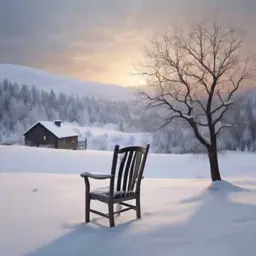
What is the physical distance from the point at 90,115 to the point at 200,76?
146 ft

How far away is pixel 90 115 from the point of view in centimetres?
5031

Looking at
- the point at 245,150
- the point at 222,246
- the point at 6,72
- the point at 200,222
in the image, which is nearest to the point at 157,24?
the point at 200,222

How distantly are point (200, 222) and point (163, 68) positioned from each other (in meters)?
4.26

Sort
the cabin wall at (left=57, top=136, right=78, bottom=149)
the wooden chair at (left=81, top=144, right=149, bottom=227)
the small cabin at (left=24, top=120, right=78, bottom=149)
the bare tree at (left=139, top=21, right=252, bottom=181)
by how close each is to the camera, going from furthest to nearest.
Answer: the cabin wall at (left=57, top=136, right=78, bottom=149) → the small cabin at (left=24, top=120, right=78, bottom=149) → the bare tree at (left=139, top=21, right=252, bottom=181) → the wooden chair at (left=81, top=144, right=149, bottom=227)

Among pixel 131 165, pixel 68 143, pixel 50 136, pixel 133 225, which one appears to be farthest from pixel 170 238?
pixel 68 143

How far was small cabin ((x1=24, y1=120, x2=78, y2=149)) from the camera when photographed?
2588cm

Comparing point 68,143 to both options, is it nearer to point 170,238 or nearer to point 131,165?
point 131,165

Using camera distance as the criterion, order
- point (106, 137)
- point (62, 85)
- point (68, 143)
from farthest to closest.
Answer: point (62, 85), point (106, 137), point (68, 143)

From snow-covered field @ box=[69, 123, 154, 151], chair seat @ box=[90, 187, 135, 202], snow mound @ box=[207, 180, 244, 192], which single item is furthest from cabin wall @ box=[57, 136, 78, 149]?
chair seat @ box=[90, 187, 135, 202]

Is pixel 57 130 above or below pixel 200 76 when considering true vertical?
below

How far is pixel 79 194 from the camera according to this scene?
5094 mm

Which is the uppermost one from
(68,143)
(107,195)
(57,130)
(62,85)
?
(62,85)

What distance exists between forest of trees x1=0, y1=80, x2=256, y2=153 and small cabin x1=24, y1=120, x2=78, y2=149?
4754 mm

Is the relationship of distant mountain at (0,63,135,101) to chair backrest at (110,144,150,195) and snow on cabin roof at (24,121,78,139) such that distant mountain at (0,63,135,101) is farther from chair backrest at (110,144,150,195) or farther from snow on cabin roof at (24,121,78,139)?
chair backrest at (110,144,150,195)
